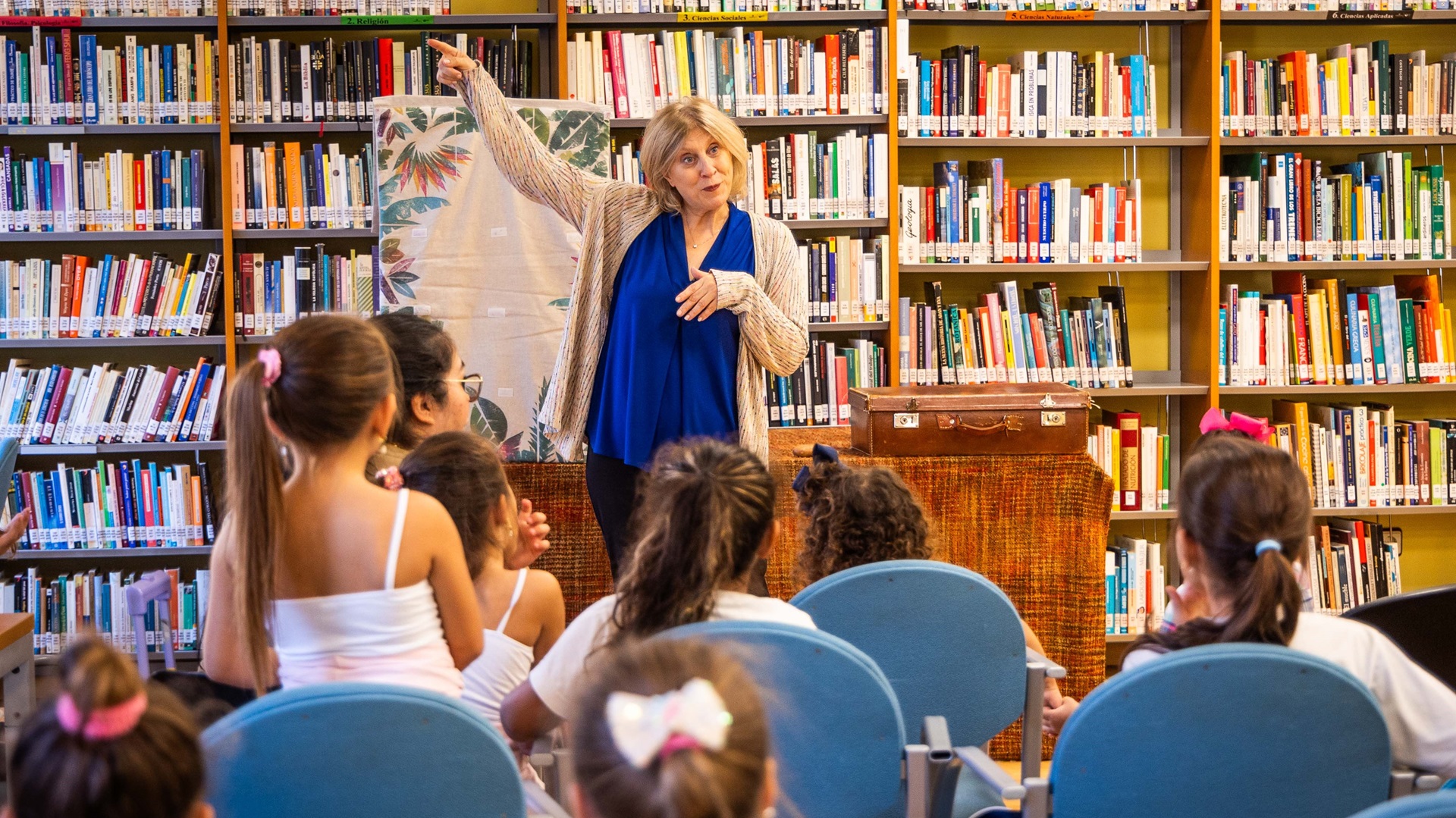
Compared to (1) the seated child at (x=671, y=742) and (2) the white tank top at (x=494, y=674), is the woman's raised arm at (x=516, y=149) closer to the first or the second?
(2) the white tank top at (x=494, y=674)

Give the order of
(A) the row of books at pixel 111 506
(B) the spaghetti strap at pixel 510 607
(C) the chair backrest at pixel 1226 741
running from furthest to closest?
(A) the row of books at pixel 111 506, (B) the spaghetti strap at pixel 510 607, (C) the chair backrest at pixel 1226 741

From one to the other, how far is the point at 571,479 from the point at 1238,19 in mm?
2716

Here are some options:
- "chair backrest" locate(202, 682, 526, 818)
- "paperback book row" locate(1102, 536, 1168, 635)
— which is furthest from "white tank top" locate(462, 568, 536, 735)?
"paperback book row" locate(1102, 536, 1168, 635)

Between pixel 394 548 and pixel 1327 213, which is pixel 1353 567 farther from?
pixel 394 548

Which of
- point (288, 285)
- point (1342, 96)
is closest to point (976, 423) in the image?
point (1342, 96)

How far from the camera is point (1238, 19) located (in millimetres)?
4027

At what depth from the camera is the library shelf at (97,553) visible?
388 centimetres

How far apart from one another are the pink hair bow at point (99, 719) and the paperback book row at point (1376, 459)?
3.92 meters

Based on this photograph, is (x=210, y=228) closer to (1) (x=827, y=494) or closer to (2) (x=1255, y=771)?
(1) (x=827, y=494)

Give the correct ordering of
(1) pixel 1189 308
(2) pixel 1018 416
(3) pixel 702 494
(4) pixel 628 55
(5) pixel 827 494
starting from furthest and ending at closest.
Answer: (1) pixel 1189 308
(4) pixel 628 55
(2) pixel 1018 416
(5) pixel 827 494
(3) pixel 702 494

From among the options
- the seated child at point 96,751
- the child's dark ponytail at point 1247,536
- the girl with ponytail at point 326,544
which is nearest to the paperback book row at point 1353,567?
the child's dark ponytail at point 1247,536

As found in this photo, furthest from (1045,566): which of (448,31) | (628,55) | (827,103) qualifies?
(448,31)

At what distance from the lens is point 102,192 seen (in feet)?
12.6

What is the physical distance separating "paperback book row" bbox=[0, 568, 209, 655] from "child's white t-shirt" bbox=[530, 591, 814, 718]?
2.84m
